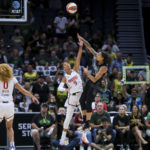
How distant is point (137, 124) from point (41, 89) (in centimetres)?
375

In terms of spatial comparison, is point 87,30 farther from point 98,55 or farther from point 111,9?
point 98,55

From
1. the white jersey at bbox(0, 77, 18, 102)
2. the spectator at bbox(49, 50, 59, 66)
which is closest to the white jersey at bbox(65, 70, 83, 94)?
the white jersey at bbox(0, 77, 18, 102)

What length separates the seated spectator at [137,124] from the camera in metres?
13.5

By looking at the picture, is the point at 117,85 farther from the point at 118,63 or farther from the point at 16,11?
the point at 16,11

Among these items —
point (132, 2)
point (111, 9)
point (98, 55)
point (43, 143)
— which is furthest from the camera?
point (111, 9)

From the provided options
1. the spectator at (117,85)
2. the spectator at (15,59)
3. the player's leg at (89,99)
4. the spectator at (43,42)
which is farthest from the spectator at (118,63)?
the player's leg at (89,99)

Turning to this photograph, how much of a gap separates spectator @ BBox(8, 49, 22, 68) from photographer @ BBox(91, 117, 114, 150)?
19.5 ft

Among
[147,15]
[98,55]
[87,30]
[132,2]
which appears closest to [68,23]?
[87,30]

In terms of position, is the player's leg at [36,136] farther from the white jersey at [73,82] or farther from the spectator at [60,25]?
the spectator at [60,25]

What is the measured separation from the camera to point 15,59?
58.5 feet

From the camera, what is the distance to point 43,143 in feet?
41.9

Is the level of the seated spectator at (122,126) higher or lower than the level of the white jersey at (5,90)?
lower

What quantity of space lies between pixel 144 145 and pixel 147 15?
12011 millimetres

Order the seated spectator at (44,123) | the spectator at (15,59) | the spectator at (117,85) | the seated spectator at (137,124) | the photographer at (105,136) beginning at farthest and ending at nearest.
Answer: the spectator at (15,59) < the spectator at (117,85) < the seated spectator at (137,124) < the seated spectator at (44,123) < the photographer at (105,136)
